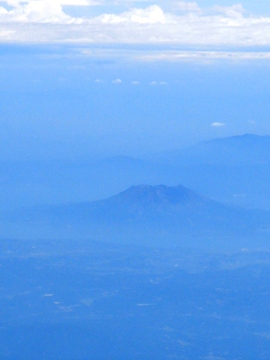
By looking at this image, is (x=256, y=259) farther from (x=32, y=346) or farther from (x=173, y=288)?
(x=32, y=346)

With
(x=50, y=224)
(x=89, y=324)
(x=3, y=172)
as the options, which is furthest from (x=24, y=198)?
(x=89, y=324)

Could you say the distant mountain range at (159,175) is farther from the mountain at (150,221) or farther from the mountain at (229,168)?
the mountain at (150,221)

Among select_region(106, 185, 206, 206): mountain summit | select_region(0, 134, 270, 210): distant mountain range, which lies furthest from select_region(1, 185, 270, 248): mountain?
select_region(0, 134, 270, 210): distant mountain range

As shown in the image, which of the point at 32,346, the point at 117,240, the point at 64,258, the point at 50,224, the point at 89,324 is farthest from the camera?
the point at 50,224

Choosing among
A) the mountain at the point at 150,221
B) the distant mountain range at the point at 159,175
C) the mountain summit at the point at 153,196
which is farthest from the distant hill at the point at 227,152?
the mountain summit at the point at 153,196

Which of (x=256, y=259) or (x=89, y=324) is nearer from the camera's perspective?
(x=89, y=324)

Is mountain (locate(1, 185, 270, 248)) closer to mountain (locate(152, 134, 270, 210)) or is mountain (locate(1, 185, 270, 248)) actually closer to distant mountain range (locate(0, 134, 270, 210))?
distant mountain range (locate(0, 134, 270, 210))

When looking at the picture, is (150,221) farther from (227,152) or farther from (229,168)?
(227,152)

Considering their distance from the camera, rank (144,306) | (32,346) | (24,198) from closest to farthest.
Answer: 1. (32,346)
2. (144,306)
3. (24,198)
